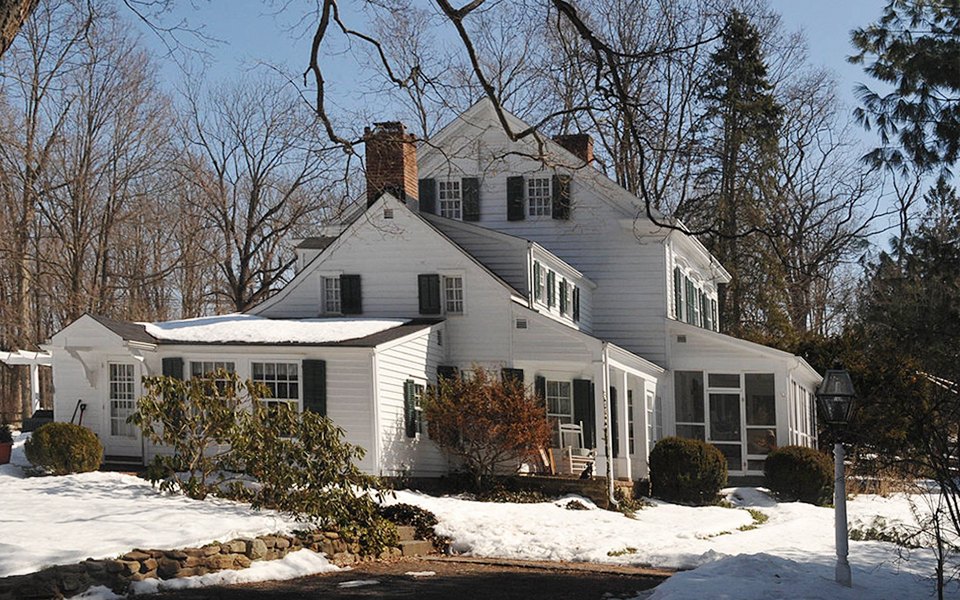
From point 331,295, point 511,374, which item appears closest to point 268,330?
point 331,295

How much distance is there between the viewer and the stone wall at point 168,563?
31.4 feet

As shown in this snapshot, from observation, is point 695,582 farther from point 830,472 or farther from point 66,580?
point 830,472

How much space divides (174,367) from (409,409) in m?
4.57

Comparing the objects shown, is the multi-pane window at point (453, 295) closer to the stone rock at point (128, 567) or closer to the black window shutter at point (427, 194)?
the black window shutter at point (427, 194)

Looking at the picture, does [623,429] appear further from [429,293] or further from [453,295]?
[429,293]

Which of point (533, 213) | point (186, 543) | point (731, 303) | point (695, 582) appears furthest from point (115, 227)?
point (695, 582)

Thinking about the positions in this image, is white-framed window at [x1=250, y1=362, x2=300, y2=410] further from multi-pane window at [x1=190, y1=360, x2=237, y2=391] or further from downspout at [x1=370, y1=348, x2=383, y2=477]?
downspout at [x1=370, y1=348, x2=383, y2=477]

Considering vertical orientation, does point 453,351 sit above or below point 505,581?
above

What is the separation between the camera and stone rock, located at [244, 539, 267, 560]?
1214cm

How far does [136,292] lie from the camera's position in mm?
42688

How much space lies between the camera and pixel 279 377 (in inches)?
793

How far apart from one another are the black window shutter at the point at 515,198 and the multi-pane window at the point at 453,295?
4.58 m

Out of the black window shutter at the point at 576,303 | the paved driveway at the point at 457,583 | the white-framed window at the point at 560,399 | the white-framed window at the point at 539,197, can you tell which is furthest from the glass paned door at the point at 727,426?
the paved driveway at the point at 457,583

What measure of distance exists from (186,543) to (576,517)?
8331 mm
